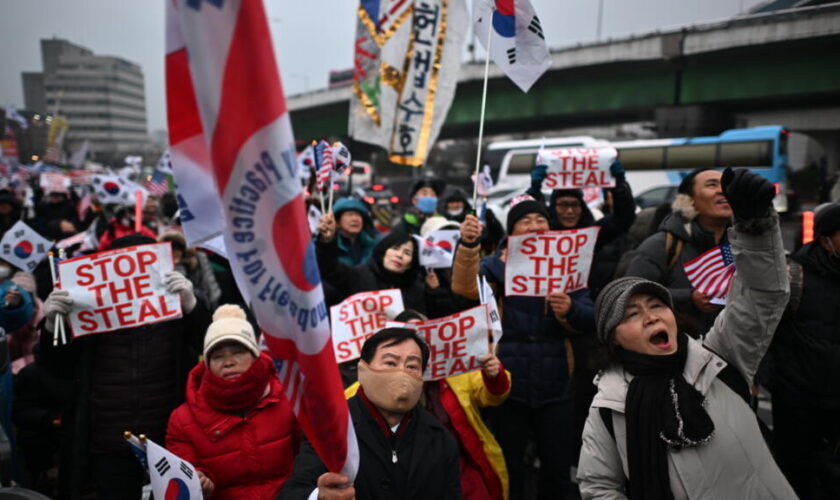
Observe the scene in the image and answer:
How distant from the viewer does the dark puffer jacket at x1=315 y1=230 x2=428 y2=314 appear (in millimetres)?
3984

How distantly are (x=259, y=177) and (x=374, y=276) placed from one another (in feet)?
9.62

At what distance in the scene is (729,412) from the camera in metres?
1.94

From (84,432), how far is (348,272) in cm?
192

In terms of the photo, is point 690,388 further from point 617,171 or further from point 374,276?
point 617,171

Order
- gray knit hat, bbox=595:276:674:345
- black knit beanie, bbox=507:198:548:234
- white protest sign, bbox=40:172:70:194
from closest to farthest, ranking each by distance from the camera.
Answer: gray knit hat, bbox=595:276:674:345 < black knit beanie, bbox=507:198:548:234 < white protest sign, bbox=40:172:70:194

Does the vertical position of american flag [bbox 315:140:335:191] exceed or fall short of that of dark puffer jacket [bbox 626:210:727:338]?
it exceeds it

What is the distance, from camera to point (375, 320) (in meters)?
3.40

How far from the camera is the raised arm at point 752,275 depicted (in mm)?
1899

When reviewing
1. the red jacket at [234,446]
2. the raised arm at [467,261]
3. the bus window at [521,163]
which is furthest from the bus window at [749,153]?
the red jacket at [234,446]

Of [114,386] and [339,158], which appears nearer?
[114,386]

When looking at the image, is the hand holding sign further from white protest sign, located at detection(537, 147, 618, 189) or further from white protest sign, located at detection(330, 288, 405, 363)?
white protest sign, located at detection(537, 147, 618, 189)

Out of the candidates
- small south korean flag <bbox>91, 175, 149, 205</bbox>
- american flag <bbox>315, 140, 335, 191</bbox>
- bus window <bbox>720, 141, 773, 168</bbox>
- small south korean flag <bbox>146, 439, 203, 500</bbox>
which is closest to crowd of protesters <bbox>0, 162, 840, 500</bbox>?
small south korean flag <bbox>146, 439, 203, 500</bbox>

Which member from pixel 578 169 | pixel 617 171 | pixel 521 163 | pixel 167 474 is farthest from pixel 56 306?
pixel 521 163

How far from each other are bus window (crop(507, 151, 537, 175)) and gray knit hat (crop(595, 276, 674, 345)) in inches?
833
